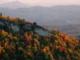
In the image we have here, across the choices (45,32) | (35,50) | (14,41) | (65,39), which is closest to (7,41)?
(14,41)

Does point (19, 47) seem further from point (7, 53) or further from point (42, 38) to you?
point (42, 38)

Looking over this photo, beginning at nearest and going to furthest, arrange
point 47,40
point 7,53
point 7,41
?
point 7,53, point 7,41, point 47,40

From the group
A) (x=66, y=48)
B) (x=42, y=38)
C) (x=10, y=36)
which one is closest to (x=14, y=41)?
(x=10, y=36)

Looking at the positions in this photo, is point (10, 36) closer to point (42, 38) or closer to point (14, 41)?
point (14, 41)

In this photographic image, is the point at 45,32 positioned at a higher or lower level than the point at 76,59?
higher

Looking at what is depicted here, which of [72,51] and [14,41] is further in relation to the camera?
[72,51]

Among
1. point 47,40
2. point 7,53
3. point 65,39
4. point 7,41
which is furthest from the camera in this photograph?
point 65,39
